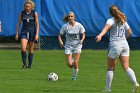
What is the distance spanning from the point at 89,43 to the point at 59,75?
1198cm

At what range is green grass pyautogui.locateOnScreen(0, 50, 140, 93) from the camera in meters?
12.9

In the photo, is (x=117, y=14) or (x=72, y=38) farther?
(x=72, y=38)

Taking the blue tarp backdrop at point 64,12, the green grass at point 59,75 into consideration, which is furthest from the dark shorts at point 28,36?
the blue tarp backdrop at point 64,12

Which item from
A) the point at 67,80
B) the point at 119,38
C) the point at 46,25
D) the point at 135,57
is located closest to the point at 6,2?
the point at 46,25

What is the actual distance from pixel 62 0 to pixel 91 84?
13.9m

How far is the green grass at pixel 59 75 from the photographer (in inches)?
508

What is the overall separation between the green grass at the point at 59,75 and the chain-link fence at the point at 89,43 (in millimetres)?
3362

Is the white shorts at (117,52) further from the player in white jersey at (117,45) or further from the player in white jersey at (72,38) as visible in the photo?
the player in white jersey at (72,38)

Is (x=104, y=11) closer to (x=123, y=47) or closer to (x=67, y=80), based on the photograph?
(x=67, y=80)

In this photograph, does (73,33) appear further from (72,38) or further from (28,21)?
(28,21)

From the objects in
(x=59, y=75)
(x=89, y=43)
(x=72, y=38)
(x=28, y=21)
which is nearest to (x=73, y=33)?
(x=72, y=38)

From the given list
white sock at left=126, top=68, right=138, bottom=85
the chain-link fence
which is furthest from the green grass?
the chain-link fence

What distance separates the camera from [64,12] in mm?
27266

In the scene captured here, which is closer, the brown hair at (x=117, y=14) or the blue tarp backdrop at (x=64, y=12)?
the brown hair at (x=117, y=14)
